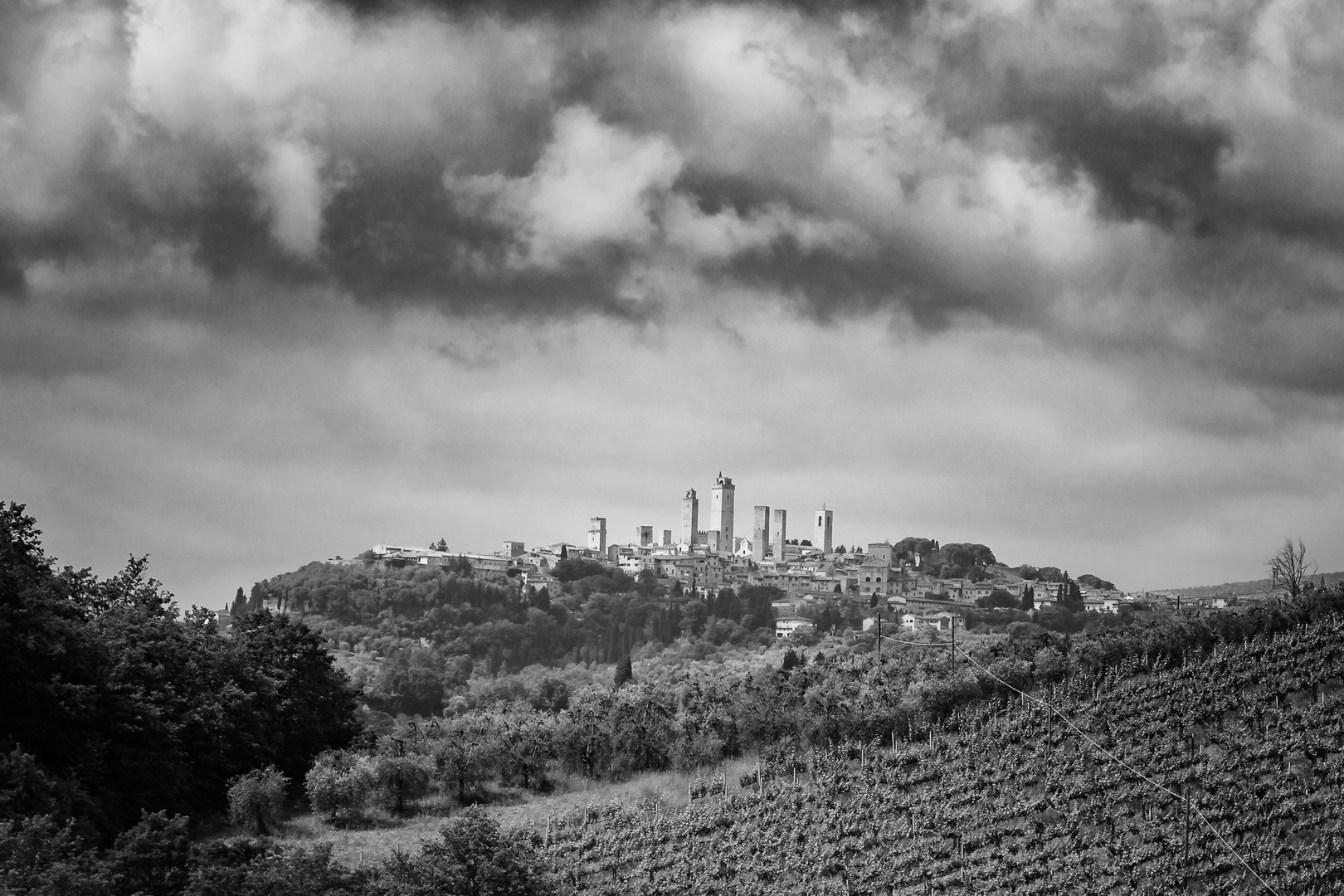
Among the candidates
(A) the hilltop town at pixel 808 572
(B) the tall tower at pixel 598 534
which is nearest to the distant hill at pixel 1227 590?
(A) the hilltop town at pixel 808 572

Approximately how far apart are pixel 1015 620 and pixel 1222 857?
85.2 metres

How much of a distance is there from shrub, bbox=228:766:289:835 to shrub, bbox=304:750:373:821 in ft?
3.55

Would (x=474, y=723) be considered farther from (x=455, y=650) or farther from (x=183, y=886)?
(x=455, y=650)

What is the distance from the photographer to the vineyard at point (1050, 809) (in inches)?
1053

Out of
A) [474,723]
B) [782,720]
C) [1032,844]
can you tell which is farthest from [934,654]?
[1032,844]

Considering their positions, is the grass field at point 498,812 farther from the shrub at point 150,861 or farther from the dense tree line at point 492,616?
the dense tree line at point 492,616

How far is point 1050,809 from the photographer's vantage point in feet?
98.3

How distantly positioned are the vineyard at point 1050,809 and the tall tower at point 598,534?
13531cm

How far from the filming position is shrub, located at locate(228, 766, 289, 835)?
35.2m

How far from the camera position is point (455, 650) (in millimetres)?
115688

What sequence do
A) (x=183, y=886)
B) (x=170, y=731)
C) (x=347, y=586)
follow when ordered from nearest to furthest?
(x=183, y=886) → (x=170, y=731) → (x=347, y=586)

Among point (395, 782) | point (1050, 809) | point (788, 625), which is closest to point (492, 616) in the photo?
point (788, 625)

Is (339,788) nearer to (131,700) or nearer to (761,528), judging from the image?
(131,700)

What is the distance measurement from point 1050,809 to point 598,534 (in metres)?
145
